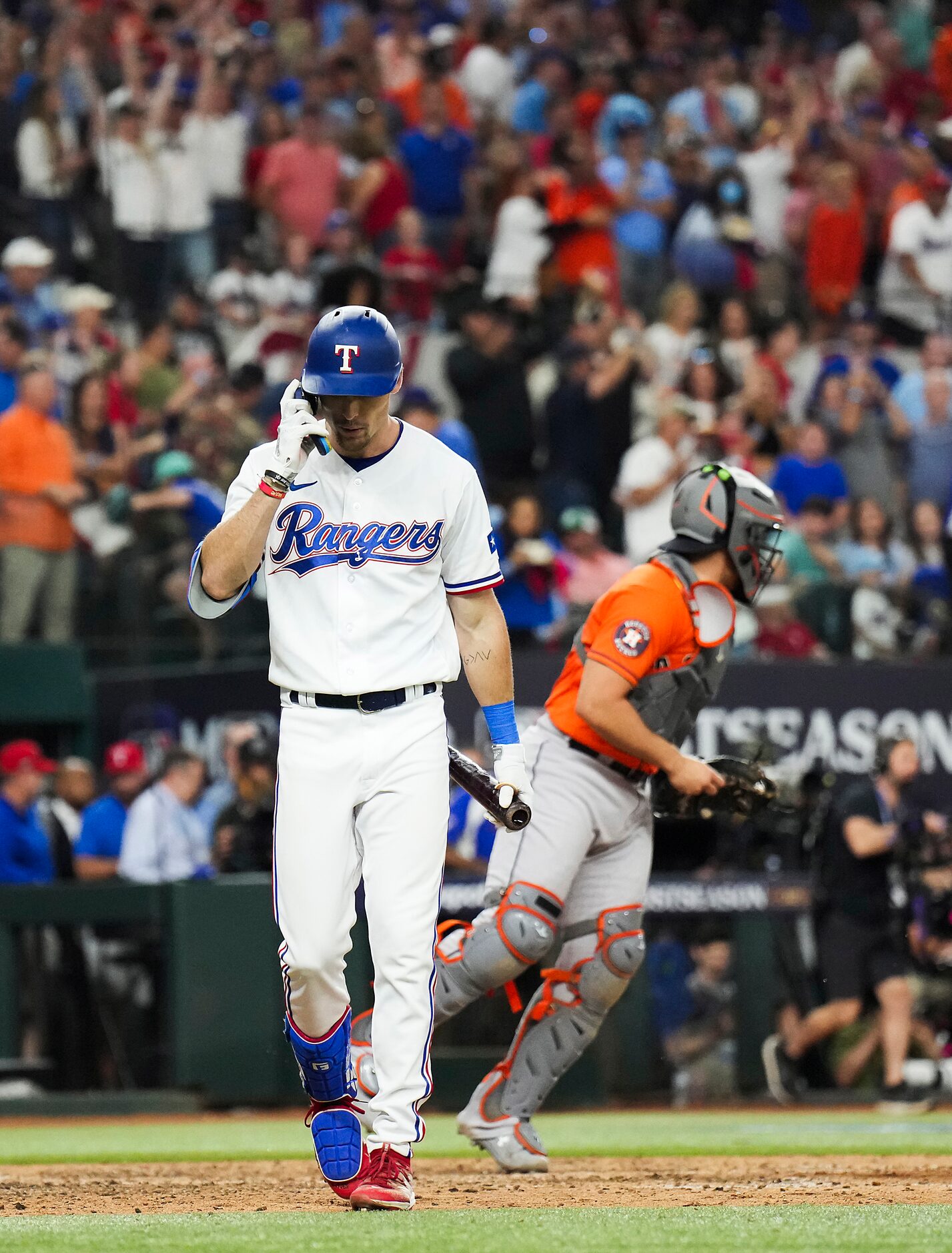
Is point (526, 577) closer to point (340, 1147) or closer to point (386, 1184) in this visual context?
point (340, 1147)

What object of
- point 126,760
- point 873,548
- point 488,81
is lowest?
point 126,760

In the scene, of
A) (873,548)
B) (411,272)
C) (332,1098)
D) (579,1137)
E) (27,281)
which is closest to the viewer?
(332,1098)

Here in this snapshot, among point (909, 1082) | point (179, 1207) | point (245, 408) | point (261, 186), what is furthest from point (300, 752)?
point (261, 186)

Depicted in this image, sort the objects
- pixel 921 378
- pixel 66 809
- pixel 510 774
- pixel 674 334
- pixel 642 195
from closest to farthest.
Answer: pixel 510 774 → pixel 66 809 → pixel 921 378 → pixel 674 334 → pixel 642 195

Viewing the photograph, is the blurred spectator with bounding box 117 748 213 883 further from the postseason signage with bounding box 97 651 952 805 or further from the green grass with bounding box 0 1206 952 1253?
the green grass with bounding box 0 1206 952 1253

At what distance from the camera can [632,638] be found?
695 cm

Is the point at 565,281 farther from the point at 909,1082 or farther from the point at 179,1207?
the point at 179,1207

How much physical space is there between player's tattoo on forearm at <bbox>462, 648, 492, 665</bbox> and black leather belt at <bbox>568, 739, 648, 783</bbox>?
4.02 ft

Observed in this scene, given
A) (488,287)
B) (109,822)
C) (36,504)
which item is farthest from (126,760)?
(488,287)

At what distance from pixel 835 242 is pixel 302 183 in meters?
4.18

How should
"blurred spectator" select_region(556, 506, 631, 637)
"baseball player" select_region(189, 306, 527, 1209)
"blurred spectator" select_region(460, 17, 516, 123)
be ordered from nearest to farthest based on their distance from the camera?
"baseball player" select_region(189, 306, 527, 1209)
"blurred spectator" select_region(556, 506, 631, 637)
"blurred spectator" select_region(460, 17, 516, 123)

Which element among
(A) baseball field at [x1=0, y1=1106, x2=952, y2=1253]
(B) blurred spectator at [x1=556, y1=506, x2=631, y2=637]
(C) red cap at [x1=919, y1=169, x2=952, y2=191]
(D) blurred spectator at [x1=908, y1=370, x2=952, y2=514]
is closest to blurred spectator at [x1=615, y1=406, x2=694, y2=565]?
(B) blurred spectator at [x1=556, y1=506, x2=631, y2=637]

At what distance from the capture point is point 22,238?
13.8 m

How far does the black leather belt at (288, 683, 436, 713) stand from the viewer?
5656 millimetres
